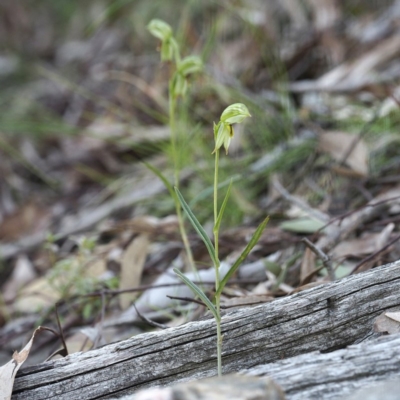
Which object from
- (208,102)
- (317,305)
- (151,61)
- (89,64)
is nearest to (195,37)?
(151,61)

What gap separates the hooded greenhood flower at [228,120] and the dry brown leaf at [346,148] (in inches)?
43.9

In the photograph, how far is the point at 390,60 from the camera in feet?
10.0

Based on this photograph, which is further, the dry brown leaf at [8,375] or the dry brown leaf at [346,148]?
the dry brown leaf at [346,148]

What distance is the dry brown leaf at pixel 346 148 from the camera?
6.97ft

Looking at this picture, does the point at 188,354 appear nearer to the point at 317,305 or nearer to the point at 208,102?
the point at 317,305

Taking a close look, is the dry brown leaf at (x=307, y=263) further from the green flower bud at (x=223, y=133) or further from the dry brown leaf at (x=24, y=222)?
the dry brown leaf at (x=24, y=222)

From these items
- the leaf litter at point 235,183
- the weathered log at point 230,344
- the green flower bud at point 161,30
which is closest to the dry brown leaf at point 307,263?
the leaf litter at point 235,183

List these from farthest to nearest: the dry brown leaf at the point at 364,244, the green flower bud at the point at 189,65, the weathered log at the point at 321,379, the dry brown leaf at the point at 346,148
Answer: the dry brown leaf at the point at 346,148 → the dry brown leaf at the point at 364,244 → the green flower bud at the point at 189,65 → the weathered log at the point at 321,379

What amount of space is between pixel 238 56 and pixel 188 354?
8.98ft

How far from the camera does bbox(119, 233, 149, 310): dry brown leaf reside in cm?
196

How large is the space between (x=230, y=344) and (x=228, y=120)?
1.33 ft

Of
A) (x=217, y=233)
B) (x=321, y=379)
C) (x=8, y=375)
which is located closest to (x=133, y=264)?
(x=8, y=375)

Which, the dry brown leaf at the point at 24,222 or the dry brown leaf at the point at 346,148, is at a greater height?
the dry brown leaf at the point at 24,222

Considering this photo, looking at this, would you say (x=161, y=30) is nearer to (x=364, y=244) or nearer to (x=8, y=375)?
(x=364, y=244)
